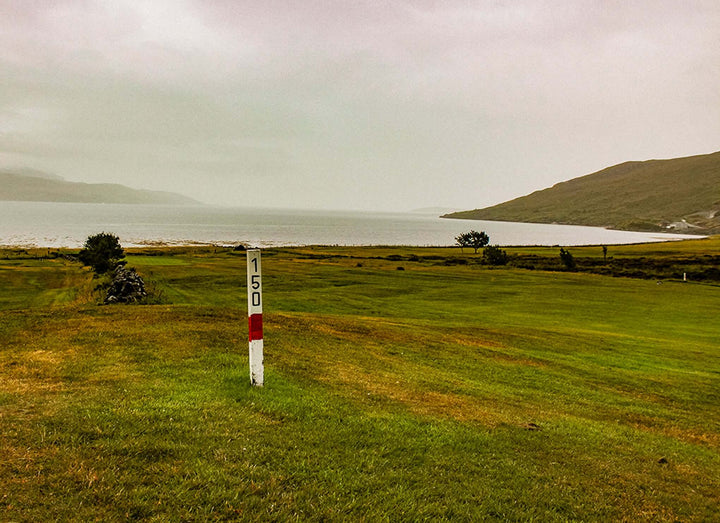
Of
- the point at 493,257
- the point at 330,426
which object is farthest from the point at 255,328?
the point at 493,257

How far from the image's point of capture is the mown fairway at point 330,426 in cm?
574

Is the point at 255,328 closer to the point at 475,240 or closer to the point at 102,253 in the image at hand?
the point at 102,253

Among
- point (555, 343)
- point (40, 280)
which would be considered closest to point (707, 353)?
point (555, 343)

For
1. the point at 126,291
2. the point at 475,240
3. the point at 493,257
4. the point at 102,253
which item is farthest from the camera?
the point at 475,240

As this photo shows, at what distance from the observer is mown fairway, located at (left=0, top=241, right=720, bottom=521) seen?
5738 millimetres

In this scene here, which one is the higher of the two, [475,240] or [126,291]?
[475,240]

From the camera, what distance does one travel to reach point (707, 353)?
23.7 meters

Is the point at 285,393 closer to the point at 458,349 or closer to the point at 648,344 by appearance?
the point at 458,349

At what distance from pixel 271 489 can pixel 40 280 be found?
198ft

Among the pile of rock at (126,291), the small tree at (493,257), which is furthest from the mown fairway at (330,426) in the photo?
the small tree at (493,257)

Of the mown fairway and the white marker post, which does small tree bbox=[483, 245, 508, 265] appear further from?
the white marker post

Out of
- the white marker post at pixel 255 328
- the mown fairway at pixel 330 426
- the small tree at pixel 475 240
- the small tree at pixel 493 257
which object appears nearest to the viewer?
the mown fairway at pixel 330 426

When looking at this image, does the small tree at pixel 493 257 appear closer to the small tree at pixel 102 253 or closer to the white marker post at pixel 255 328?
the small tree at pixel 102 253

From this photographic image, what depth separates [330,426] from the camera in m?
8.12
